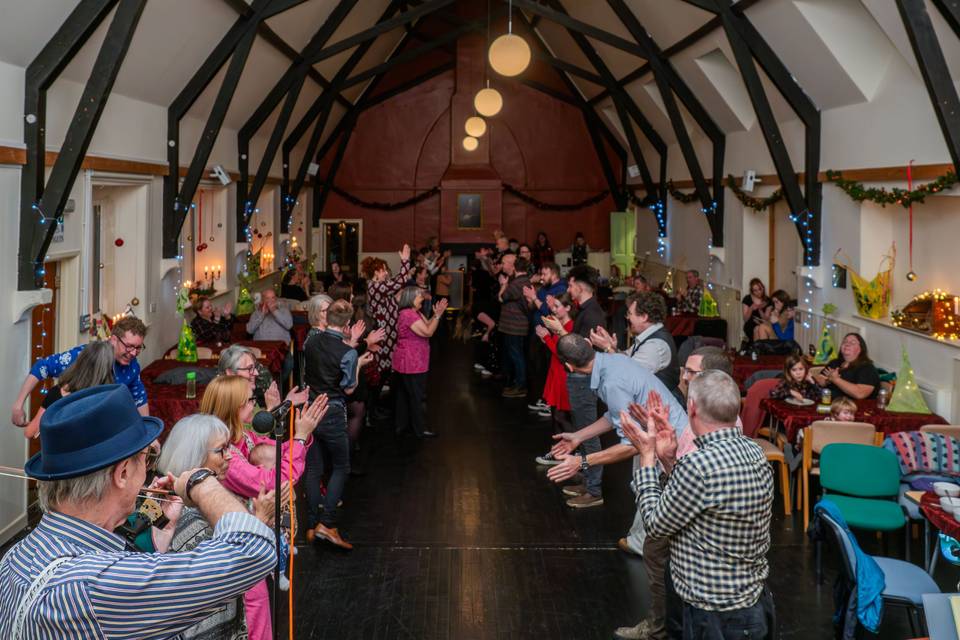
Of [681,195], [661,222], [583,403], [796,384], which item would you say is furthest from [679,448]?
[661,222]

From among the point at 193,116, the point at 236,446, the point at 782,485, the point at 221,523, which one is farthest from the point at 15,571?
the point at 193,116

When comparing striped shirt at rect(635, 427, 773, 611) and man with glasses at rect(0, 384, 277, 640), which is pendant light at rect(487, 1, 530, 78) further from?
man with glasses at rect(0, 384, 277, 640)

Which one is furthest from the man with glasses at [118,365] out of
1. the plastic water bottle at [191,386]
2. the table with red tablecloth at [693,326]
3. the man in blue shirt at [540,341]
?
the table with red tablecloth at [693,326]

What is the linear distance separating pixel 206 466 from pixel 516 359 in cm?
727

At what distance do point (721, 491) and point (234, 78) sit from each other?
309 inches

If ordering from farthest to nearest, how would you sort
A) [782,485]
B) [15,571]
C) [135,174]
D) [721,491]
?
[135,174]
[782,485]
[721,491]
[15,571]

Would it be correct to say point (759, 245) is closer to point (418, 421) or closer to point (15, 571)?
point (418, 421)

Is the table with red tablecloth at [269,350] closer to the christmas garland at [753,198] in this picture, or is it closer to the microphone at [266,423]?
the microphone at [266,423]

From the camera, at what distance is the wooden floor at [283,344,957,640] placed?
15.5 feet

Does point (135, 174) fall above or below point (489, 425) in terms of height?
above

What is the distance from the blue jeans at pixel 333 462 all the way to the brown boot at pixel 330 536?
3 cm

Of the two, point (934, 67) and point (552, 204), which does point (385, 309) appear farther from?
point (552, 204)

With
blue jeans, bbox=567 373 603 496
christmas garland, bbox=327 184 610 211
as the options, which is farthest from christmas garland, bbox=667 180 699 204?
blue jeans, bbox=567 373 603 496

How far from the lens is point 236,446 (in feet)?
12.5
